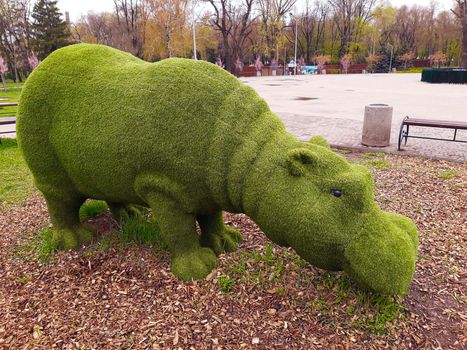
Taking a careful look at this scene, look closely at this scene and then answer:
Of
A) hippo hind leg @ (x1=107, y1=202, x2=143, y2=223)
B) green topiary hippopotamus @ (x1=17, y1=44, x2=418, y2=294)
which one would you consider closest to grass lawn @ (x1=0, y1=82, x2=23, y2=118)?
hippo hind leg @ (x1=107, y1=202, x2=143, y2=223)

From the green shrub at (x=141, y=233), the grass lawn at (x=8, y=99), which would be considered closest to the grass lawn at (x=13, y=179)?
the green shrub at (x=141, y=233)

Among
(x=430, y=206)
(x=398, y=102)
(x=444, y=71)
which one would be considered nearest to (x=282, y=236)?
(x=430, y=206)

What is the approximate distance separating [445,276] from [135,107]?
11.6 ft

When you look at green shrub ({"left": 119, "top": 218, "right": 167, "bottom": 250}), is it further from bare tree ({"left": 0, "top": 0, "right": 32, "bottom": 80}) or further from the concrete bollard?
bare tree ({"left": 0, "top": 0, "right": 32, "bottom": 80})

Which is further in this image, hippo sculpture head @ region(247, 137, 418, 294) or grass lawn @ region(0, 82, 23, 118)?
grass lawn @ region(0, 82, 23, 118)

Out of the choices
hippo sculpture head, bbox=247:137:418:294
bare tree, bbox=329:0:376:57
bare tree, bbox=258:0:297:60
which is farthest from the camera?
bare tree, bbox=329:0:376:57

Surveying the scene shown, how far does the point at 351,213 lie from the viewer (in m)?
2.78

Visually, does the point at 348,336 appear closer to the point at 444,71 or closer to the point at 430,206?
the point at 430,206

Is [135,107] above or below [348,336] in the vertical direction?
above

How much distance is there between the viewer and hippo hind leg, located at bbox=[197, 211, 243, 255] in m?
4.07

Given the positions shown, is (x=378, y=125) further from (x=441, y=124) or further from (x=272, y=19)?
(x=272, y=19)

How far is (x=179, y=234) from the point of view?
361 centimetres

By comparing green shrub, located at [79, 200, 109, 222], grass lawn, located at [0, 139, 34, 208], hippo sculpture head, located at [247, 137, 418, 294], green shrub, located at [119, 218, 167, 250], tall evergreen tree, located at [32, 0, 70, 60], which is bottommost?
grass lawn, located at [0, 139, 34, 208]

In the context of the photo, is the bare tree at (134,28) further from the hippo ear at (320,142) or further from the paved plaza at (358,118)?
the hippo ear at (320,142)
